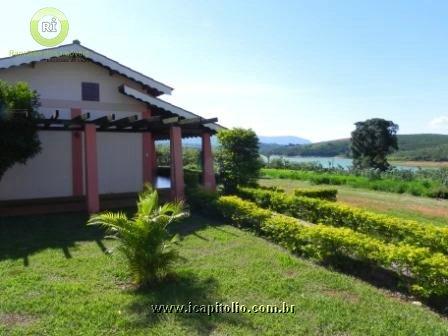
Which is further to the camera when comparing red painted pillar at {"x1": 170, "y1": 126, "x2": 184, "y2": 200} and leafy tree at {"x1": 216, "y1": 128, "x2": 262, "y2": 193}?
leafy tree at {"x1": 216, "y1": 128, "x2": 262, "y2": 193}

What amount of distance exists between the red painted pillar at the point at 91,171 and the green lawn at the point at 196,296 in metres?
3.15

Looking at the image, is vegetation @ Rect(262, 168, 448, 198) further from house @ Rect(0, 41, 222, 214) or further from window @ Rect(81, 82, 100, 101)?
window @ Rect(81, 82, 100, 101)

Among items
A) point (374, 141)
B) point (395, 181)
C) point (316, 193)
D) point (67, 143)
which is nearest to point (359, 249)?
point (316, 193)

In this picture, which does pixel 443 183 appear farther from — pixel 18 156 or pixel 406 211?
pixel 18 156

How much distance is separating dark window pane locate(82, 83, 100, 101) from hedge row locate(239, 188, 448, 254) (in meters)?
6.40

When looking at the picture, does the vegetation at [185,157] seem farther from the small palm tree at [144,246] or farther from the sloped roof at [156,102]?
the small palm tree at [144,246]

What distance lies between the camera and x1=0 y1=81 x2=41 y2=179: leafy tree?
32.7ft

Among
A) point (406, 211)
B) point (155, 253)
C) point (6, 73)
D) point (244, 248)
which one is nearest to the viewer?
point (155, 253)

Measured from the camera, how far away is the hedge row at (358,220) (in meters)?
7.42

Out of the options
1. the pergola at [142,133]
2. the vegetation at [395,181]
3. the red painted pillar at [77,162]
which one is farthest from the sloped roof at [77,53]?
the vegetation at [395,181]

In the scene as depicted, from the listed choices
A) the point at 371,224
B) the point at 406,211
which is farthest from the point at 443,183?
the point at 371,224

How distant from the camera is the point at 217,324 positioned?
4.84 m

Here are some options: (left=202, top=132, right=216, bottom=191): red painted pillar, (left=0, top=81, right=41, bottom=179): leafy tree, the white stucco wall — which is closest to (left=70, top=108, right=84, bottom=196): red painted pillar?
the white stucco wall

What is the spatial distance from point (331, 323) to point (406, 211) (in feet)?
39.2
